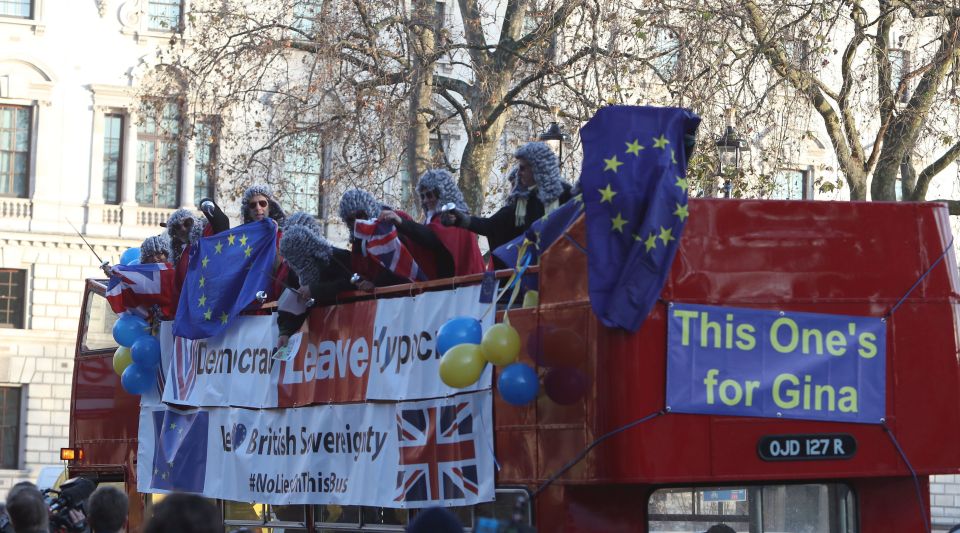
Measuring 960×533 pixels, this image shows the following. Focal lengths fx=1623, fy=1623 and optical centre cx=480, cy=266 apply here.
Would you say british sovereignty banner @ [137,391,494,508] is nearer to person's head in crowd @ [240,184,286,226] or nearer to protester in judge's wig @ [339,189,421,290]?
protester in judge's wig @ [339,189,421,290]

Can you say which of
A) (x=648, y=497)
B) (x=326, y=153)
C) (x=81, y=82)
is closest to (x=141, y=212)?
(x=81, y=82)

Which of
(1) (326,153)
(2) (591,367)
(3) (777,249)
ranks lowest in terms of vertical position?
(2) (591,367)

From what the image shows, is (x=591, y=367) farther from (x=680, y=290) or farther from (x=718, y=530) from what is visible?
(x=718, y=530)

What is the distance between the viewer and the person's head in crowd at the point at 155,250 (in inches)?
529

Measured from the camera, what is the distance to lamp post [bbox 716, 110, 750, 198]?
65.8 ft

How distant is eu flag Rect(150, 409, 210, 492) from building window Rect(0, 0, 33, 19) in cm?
2922

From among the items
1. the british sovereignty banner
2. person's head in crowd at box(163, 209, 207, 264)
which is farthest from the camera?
person's head in crowd at box(163, 209, 207, 264)

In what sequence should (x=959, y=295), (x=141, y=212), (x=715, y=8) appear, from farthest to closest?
1. (x=141, y=212)
2. (x=715, y=8)
3. (x=959, y=295)

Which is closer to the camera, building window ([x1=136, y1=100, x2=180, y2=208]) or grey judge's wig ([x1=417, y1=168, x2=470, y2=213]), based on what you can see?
grey judge's wig ([x1=417, y1=168, x2=470, y2=213])

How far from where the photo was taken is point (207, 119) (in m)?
26.5

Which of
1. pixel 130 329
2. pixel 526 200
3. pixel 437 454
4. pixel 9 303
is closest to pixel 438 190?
pixel 526 200

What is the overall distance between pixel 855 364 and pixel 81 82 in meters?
34.3

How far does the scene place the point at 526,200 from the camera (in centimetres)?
900

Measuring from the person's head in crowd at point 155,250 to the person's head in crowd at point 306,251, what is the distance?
364cm
